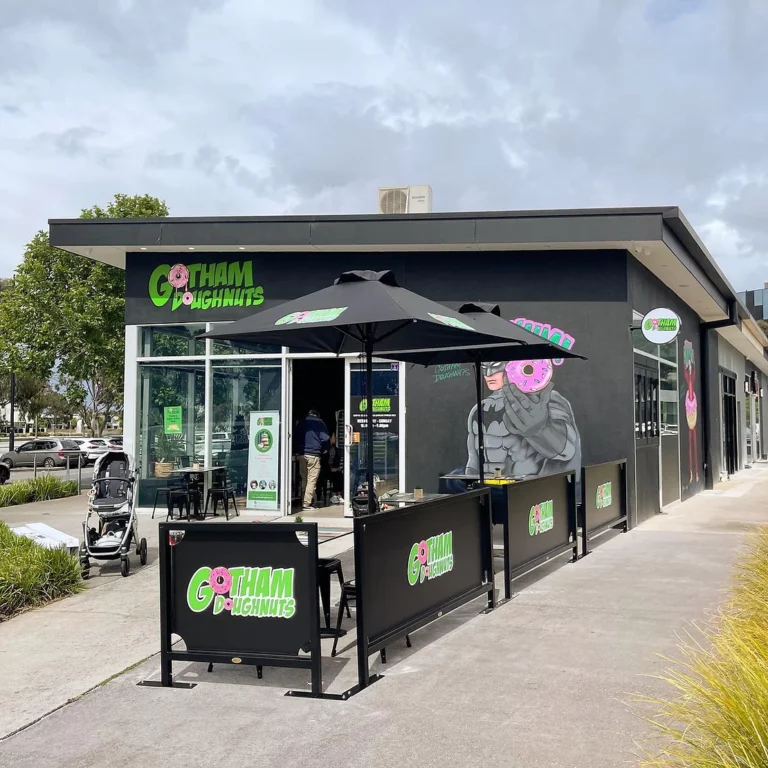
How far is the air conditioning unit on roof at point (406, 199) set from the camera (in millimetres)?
13719

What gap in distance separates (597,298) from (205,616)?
29.2 feet

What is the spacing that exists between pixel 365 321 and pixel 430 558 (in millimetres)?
1762

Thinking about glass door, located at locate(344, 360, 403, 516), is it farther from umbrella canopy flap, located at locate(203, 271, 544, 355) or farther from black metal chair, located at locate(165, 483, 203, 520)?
umbrella canopy flap, located at locate(203, 271, 544, 355)

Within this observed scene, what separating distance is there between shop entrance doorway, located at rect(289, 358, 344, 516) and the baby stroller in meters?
5.07

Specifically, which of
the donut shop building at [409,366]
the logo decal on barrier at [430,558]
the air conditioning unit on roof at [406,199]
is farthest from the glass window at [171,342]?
the logo decal on barrier at [430,558]

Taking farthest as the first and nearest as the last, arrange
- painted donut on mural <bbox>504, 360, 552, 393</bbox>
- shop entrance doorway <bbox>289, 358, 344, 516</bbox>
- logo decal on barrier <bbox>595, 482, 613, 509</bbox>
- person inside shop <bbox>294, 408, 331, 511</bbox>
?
1. shop entrance doorway <bbox>289, 358, 344, 516</bbox>
2. person inside shop <bbox>294, 408, 331, 511</bbox>
3. painted donut on mural <bbox>504, 360, 552, 393</bbox>
4. logo decal on barrier <bbox>595, 482, 613, 509</bbox>

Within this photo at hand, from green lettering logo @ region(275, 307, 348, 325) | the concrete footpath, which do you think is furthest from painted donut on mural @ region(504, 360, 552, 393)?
green lettering logo @ region(275, 307, 348, 325)

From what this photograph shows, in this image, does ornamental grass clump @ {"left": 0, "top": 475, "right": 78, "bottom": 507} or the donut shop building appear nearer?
the donut shop building

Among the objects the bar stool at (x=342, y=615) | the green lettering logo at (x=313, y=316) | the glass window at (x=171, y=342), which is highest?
the glass window at (x=171, y=342)

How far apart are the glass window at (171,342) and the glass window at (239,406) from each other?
1.83 ft

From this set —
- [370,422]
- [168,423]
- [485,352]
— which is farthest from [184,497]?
[370,422]

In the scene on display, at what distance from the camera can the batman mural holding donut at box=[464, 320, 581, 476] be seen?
1240cm

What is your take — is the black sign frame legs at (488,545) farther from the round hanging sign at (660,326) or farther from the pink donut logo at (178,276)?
the pink donut logo at (178,276)

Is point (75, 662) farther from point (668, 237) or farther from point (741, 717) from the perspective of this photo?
point (668, 237)
